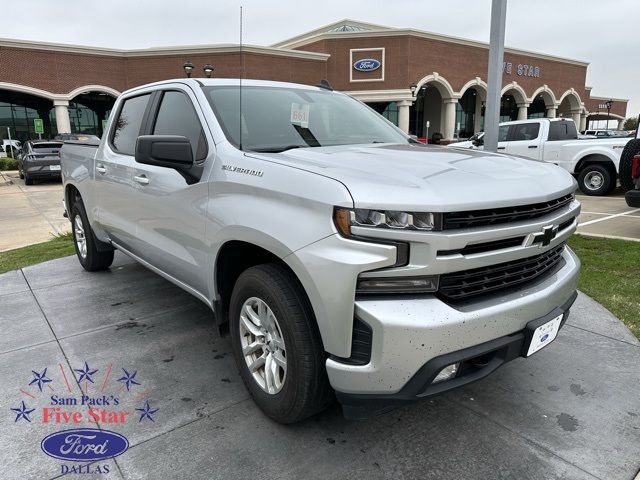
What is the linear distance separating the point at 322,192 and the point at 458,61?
43.4 metres

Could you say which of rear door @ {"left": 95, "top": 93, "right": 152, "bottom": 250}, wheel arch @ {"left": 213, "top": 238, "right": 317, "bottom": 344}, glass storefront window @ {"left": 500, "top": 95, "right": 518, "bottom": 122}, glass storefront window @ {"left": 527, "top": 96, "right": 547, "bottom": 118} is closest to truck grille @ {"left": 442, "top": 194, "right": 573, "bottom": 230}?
wheel arch @ {"left": 213, "top": 238, "right": 317, "bottom": 344}

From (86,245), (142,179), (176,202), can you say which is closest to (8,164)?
(86,245)

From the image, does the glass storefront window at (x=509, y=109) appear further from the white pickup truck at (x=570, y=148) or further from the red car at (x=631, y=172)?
the red car at (x=631, y=172)

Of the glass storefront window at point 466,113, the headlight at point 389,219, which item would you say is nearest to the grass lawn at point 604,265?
the headlight at point 389,219

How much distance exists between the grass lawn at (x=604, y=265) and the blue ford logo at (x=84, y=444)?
374cm

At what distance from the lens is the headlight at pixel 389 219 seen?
2020mm

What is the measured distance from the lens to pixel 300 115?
3.36m

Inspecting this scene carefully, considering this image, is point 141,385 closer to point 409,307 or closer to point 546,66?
point 409,307

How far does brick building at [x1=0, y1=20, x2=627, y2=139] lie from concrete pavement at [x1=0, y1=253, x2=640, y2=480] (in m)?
32.9

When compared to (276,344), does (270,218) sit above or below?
above

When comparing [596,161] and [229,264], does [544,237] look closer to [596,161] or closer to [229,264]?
[229,264]

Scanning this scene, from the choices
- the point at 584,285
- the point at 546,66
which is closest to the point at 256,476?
the point at 584,285

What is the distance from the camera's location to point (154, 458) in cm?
245

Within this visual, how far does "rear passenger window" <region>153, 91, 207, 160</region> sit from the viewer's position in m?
3.10
